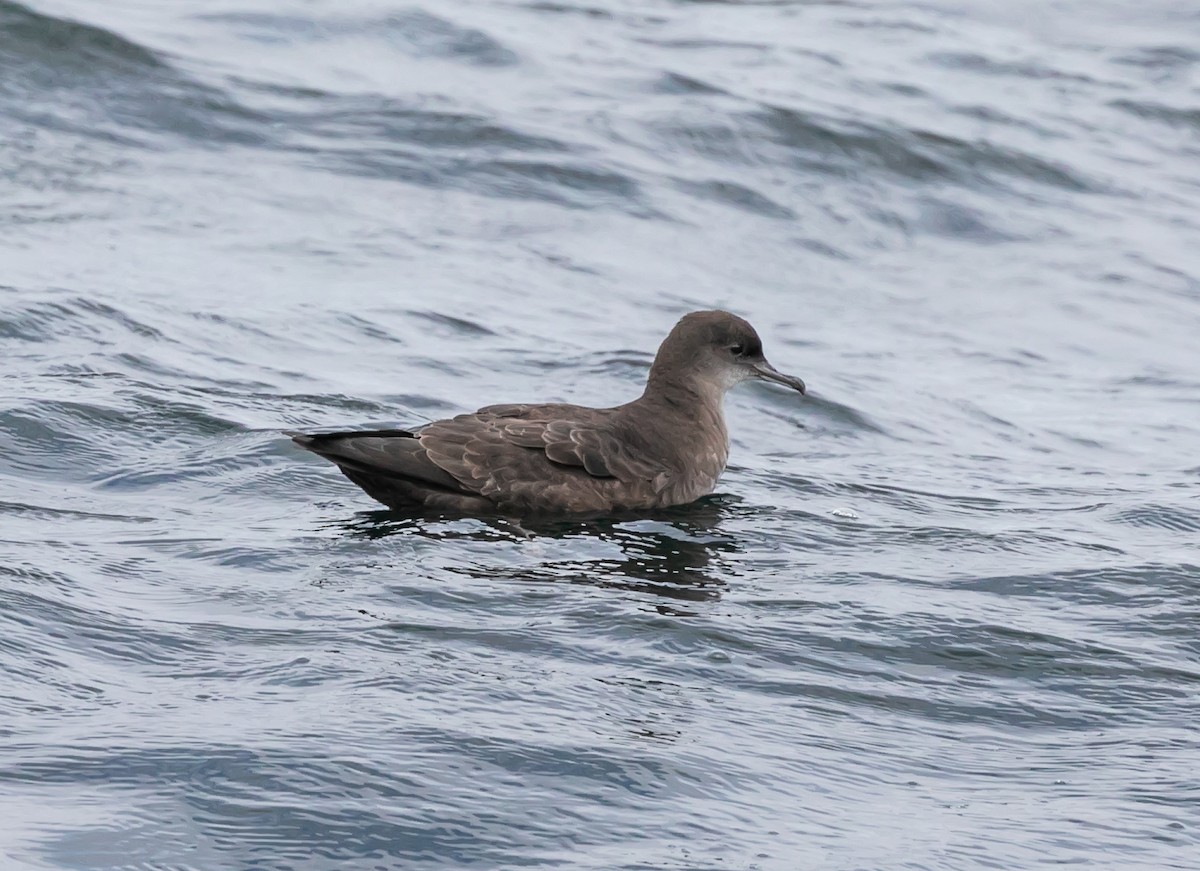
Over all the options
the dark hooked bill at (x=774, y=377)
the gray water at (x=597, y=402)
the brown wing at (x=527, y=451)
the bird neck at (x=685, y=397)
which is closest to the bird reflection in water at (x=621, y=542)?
the gray water at (x=597, y=402)

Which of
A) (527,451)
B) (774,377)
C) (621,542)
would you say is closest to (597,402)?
(774,377)

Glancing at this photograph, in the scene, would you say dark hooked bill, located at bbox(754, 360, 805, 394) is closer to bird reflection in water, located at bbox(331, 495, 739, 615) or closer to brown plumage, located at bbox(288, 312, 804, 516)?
brown plumage, located at bbox(288, 312, 804, 516)

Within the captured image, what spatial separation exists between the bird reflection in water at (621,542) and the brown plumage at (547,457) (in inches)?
3.3

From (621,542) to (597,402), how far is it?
2.81m

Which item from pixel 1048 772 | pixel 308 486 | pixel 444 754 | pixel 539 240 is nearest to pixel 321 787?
pixel 444 754

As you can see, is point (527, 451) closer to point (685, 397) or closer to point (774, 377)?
point (685, 397)

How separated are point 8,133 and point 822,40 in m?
8.82

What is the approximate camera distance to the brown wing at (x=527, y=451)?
24.5 ft

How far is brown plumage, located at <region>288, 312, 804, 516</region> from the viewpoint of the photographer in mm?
7387

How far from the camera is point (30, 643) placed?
5.56 meters

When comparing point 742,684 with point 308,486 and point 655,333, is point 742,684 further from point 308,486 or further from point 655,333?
point 655,333

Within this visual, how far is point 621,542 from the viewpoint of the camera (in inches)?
289

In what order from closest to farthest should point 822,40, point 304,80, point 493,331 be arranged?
1. point 493,331
2. point 304,80
3. point 822,40

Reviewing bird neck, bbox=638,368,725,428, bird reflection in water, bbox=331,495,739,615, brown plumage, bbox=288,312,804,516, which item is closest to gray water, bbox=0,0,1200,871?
bird reflection in water, bbox=331,495,739,615
